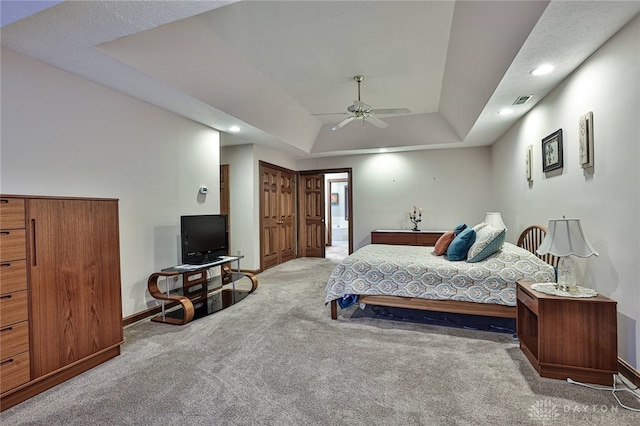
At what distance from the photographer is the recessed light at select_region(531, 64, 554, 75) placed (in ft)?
8.56

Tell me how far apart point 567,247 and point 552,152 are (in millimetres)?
1395

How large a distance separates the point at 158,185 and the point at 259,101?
5.64ft

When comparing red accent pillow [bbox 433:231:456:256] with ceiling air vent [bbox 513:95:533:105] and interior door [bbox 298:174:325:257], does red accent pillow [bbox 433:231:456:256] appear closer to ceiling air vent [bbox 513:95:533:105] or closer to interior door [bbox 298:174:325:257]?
ceiling air vent [bbox 513:95:533:105]

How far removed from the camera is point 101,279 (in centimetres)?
249

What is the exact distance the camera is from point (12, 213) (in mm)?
1966

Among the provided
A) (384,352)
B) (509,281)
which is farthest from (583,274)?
(384,352)

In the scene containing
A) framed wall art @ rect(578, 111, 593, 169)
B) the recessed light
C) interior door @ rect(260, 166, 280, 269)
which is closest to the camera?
framed wall art @ rect(578, 111, 593, 169)

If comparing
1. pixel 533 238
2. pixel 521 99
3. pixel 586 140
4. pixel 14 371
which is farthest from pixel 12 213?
pixel 533 238

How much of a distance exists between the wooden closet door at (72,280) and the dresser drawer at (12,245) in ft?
0.16

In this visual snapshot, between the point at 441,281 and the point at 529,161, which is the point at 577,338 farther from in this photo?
the point at 529,161

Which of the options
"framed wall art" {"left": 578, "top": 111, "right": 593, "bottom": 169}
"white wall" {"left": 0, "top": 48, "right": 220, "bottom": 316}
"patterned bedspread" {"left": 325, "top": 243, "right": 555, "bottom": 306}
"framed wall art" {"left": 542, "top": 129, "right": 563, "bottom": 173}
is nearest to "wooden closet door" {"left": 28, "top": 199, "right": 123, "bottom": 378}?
"white wall" {"left": 0, "top": 48, "right": 220, "bottom": 316}

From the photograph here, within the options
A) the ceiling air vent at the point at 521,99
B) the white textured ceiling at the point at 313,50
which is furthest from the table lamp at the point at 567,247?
the ceiling air vent at the point at 521,99

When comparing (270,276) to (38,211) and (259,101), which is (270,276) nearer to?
(259,101)

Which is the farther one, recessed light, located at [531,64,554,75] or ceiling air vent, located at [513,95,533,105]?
ceiling air vent, located at [513,95,533,105]
